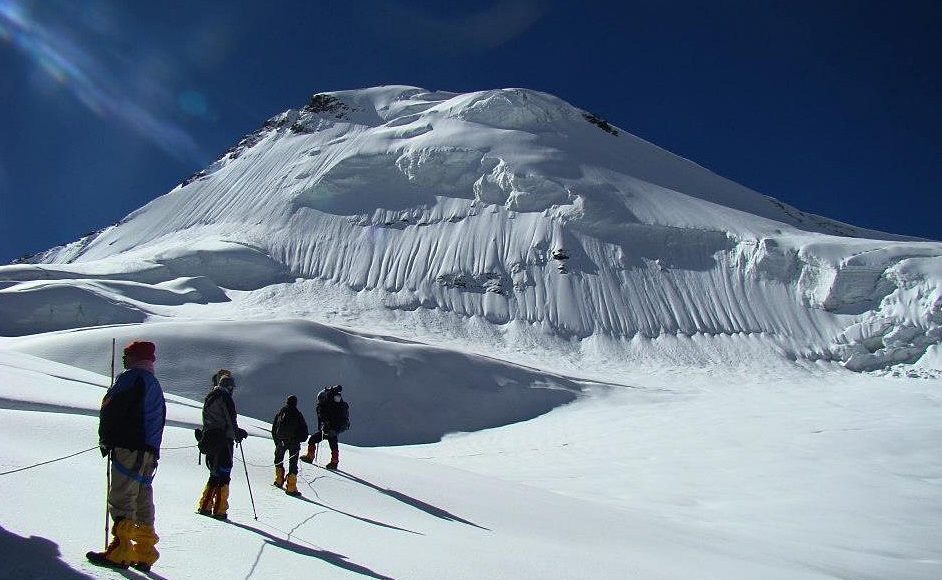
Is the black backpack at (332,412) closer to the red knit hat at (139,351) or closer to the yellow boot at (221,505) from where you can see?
the yellow boot at (221,505)

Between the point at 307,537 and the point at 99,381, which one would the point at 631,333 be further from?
the point at 307,537

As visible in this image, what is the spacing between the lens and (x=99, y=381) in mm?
14047

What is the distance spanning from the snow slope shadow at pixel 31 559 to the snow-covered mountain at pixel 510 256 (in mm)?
32788

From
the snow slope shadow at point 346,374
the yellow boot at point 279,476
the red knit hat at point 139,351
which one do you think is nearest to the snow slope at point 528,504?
the yellow boot at point 279,476

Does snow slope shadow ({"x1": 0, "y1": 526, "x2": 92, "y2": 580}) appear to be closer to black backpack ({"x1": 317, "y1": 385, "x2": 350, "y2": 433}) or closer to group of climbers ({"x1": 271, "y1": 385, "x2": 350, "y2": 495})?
group of climbers ({"x1": 271, "y1": 385, "x2": 350, "y2": 495})

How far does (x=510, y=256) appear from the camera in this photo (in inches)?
1976

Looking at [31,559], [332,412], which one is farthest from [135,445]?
[332,412]

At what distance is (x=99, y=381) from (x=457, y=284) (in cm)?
3446

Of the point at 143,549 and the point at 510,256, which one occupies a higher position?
the point at 510,256

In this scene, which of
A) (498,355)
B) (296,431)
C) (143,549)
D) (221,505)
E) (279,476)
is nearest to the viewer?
(143,549)

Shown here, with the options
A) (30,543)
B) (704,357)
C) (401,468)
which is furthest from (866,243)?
(30,543)

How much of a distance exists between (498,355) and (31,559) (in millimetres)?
34590

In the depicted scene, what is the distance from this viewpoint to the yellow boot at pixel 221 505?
591cm

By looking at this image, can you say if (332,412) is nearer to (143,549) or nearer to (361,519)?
(361,519)
